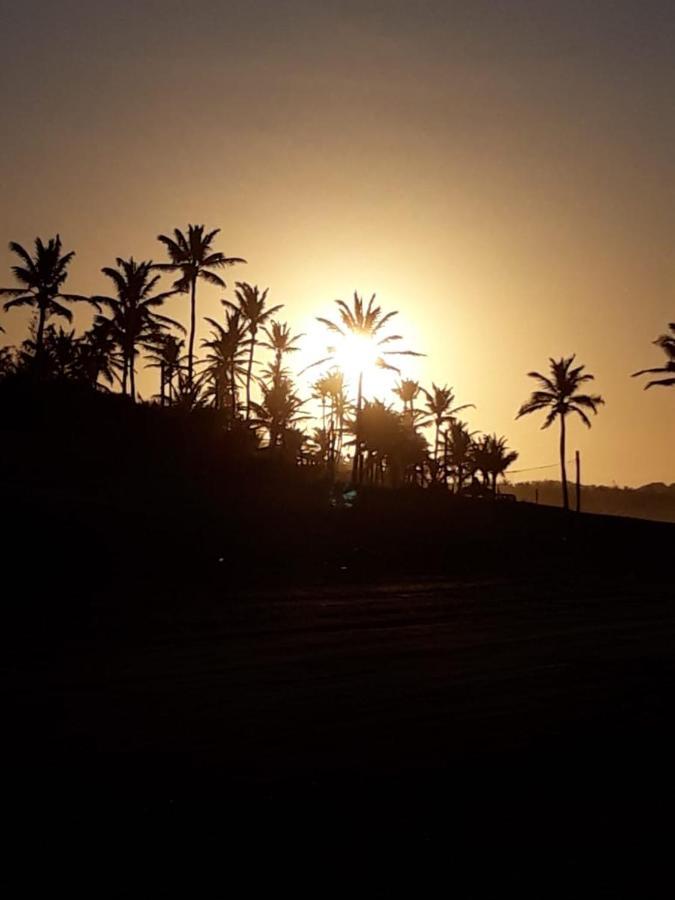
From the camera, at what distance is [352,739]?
31.5ft

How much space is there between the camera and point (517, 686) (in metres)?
12.9

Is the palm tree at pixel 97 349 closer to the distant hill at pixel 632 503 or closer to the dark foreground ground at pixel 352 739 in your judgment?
the dark foreground ground at pixel 352 739

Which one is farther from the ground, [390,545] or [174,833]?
[390,545]

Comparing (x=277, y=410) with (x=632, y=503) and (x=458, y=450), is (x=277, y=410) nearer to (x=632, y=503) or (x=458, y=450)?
(x=458, y=450)

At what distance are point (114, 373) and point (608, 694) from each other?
181 ft

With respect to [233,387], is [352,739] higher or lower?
lower

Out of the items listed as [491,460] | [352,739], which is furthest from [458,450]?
[352,739]

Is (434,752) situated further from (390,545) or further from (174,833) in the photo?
(390,545)

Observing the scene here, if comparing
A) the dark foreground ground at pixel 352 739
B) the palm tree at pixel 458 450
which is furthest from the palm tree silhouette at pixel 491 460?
the dark foreground ground at pixel 352 739

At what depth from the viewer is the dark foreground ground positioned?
22.5 ft

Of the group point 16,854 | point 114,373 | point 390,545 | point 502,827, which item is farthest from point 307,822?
point 114,373

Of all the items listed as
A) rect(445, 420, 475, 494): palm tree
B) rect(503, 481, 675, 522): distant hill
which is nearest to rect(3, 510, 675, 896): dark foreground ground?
rect(445, 420, 475, 494): palm tree

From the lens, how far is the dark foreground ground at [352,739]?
6.86 m

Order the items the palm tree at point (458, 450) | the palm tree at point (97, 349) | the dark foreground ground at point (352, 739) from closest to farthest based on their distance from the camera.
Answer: the dark foreground ground at point (352, 739) < the palm tree at point (97, 349) < the palm tree at point (458, 450)
